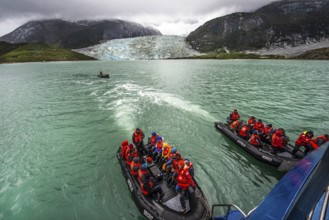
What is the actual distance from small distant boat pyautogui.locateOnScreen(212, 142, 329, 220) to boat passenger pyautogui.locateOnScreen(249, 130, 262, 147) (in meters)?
11.9

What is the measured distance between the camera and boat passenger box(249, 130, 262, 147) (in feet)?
55.8

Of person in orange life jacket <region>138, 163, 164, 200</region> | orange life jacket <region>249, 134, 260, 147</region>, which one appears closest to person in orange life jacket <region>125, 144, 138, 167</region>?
person in orange life jacket <region>138, 163, 164, 200</region>

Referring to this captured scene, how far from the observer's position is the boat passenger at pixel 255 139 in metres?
17.0

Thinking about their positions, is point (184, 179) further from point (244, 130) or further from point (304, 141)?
point (304, 141)

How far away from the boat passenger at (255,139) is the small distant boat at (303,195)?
39.0 ft

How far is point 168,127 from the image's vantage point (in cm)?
2336

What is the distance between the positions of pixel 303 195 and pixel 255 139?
1580 cm

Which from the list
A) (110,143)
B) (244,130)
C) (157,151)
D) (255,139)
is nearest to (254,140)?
(255,139)

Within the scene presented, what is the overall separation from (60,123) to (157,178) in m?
18.0

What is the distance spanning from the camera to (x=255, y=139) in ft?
56.4

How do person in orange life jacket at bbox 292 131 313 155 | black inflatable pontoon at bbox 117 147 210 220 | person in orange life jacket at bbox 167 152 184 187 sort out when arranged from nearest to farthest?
black inflatable pontoon at bbox 117 147 210 220 < person in orange life jacket at bbox 167 152 184 187 < person in orange life jacket at bbox 292 131 313 155

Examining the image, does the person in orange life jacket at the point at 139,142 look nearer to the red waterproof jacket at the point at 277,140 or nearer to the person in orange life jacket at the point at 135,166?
the person in orange life jacket at the point at 135,166

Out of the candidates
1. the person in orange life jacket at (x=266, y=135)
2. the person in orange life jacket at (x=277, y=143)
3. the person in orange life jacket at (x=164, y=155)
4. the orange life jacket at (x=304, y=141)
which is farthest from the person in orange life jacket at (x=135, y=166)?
the orange life jacket at (x=304, y=141)

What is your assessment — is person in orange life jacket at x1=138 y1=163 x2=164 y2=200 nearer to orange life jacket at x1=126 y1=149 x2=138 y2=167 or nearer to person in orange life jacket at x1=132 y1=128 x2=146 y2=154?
orange life jacket at x1=126 y1=149 x2=138 y2=167
